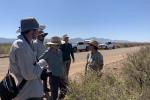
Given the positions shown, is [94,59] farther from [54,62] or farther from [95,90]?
[95,90]

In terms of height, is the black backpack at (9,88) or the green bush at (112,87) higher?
the black backpack at (9,88)

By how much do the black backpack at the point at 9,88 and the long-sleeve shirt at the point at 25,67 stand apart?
70 millimetres

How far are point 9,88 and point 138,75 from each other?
16.3ft

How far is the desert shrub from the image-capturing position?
317 inches

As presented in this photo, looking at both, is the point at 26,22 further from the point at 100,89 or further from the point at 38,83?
the point at 100,89

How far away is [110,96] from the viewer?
7.04 metres

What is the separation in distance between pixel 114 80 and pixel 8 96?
11.5 feet

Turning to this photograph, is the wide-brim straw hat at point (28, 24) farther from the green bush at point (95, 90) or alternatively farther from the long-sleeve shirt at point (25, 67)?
the green bush at point (95, 90)

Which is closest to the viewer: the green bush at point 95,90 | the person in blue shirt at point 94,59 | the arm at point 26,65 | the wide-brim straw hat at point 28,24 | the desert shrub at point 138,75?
the arm at point 26,65

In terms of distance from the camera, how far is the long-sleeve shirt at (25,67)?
18.5ft

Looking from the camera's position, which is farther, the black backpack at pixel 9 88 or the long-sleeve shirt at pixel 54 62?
the long-sleeve shirt at pixel 54 62

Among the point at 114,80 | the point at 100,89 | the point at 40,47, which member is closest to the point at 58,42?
the point at 40,47

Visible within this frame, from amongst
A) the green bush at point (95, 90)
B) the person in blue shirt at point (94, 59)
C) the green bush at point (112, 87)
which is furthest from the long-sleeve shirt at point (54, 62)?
the green bush at point (95, 90)

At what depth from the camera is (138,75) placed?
10055 mm
